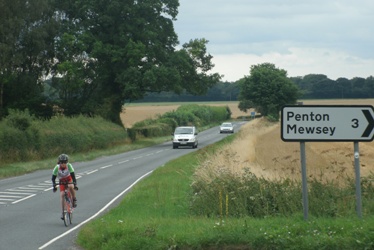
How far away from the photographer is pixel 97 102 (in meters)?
66.5

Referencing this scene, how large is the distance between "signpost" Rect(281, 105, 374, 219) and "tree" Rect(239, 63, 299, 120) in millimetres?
58922

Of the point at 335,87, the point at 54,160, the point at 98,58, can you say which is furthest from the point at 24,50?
the point at 335,87

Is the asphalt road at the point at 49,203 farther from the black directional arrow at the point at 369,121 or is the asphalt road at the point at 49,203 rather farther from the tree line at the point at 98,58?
the tree line at the point at 98,58

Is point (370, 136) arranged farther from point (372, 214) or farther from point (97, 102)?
point (97, 102)

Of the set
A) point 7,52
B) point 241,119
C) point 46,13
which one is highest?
point 46,13

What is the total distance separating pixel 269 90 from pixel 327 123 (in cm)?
6057

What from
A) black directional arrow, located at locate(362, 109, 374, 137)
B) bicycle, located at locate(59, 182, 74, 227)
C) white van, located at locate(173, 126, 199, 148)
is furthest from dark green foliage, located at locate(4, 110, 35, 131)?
black directional arrow, located at locate(362, 109, 374, 137)

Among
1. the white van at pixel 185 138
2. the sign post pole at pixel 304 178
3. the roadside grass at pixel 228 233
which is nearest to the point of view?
the roadside grass at pixel 228 233

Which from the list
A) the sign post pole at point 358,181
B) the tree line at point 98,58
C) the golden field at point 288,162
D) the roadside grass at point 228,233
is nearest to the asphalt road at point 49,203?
the roadside grass at point 228,233

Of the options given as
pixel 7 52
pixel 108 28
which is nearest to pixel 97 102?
pixel 108 28

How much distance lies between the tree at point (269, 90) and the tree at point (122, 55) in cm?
639

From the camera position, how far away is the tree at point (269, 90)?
7181cm

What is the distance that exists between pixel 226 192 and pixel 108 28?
177 ft

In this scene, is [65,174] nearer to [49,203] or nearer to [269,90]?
[49,203]
